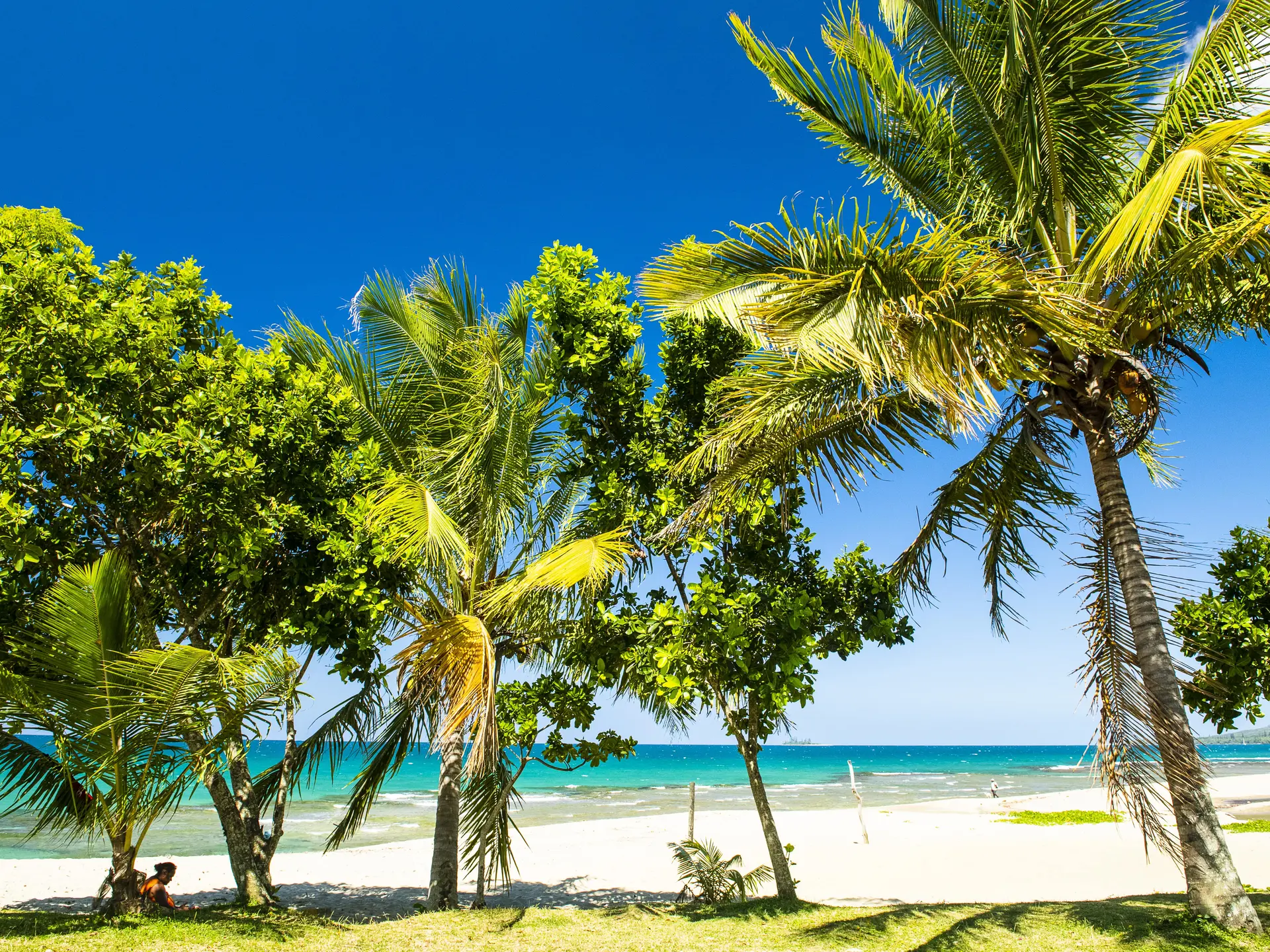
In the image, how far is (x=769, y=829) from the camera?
6.88 meters

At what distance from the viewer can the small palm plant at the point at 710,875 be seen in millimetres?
7672

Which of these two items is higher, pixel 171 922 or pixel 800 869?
pixel 171 922

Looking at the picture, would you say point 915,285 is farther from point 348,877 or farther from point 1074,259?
point 348,877

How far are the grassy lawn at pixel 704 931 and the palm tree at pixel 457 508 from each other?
1291 millimetres

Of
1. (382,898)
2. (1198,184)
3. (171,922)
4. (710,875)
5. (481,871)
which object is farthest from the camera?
(382,898)

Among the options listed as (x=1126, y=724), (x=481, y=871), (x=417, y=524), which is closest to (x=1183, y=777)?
(x=1126, y=724)

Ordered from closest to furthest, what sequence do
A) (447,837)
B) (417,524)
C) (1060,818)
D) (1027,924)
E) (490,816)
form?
(1027,924), (417,524), (490,816), (447,837), (1060,818)

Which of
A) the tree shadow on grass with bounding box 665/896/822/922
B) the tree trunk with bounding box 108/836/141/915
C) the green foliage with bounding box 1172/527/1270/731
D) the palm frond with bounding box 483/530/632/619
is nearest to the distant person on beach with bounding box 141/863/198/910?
the tree trunk with bounding box 108/836/141/915

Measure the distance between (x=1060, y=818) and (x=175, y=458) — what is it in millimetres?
21776

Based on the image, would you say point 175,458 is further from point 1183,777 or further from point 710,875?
point 1183,777

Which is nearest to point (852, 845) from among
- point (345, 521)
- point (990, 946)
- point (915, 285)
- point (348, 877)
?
point (348, 877)

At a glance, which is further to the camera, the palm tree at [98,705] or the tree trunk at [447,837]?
the tree trunk at [447,837]

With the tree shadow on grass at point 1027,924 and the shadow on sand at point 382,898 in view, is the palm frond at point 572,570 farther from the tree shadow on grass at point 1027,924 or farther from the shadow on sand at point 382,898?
the shadow on sand at point 382,898

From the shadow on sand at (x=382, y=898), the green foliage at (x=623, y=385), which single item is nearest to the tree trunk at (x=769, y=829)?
the green foliage at (x=623, y=385)
